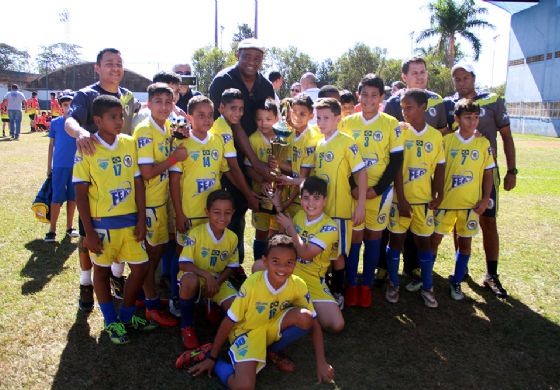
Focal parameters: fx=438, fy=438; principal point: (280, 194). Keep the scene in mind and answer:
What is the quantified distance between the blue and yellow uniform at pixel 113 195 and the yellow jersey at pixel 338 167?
5.15 ft

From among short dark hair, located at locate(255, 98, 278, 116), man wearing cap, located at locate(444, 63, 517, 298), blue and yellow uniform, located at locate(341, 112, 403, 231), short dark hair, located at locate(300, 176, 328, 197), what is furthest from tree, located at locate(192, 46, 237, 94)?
short dark hair, located at locate(300, 176, 328, 197)

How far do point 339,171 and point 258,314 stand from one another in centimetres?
144

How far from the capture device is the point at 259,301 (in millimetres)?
3049

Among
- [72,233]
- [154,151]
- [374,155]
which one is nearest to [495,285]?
[374,155]

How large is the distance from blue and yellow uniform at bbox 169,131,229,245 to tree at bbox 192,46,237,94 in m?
37.9

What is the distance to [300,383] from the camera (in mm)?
2979

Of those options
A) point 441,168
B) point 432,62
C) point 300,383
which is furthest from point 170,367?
point 432,62

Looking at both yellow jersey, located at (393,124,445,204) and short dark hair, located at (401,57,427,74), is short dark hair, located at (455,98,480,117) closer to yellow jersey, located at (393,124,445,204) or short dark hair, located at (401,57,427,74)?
yellow jersey, located at (393,124,445,204)

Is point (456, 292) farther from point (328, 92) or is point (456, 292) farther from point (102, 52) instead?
point (102, 52)

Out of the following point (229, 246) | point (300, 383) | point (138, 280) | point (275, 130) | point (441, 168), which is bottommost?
point (300, 383)

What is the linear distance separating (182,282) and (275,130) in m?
1.58

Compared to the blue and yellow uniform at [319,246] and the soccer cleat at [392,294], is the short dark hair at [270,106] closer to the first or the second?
the blue and yellow uniform at [319,246]

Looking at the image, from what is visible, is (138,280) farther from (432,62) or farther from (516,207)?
(432,62)

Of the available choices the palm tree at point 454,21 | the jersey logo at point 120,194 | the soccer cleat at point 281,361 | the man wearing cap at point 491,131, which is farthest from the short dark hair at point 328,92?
the palm tree at point 454,21
